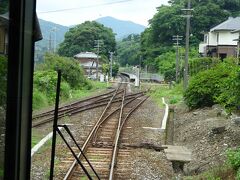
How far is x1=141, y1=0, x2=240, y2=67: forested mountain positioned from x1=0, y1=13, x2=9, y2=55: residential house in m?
59.4

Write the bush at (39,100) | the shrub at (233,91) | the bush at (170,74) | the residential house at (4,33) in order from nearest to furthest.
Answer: the residential house at (4,33) < the shrub at (233,91) < the bush at (39,100) < the bush at (170,74)

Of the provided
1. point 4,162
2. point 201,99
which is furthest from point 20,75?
point 201,99

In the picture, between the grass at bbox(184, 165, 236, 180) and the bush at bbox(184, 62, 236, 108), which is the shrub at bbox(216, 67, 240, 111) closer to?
the grass at bbox(184, 165, 236, 180)

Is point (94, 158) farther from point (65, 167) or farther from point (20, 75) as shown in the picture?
point (20, 75)

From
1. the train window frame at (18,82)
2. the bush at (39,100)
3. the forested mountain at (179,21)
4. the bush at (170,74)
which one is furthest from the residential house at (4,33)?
the forested mountain at (179,21)

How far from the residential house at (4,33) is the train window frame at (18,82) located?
0.07 ft

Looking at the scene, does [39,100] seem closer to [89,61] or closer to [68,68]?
[68,68]

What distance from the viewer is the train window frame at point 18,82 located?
5.56 ft

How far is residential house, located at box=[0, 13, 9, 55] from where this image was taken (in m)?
1.63

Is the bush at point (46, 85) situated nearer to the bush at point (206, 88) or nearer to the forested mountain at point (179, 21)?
the bush at point (206, 88)

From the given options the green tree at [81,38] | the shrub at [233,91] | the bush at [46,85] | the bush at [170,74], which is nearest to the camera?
the shrub at [233,91]

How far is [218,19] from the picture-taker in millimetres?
62188

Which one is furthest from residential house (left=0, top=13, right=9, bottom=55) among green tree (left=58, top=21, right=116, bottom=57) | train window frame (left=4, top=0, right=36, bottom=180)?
green tree (left=58, top=21, right=116, bottom=57)

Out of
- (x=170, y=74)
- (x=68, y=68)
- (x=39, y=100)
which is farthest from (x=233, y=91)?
(x=170, y=74)
